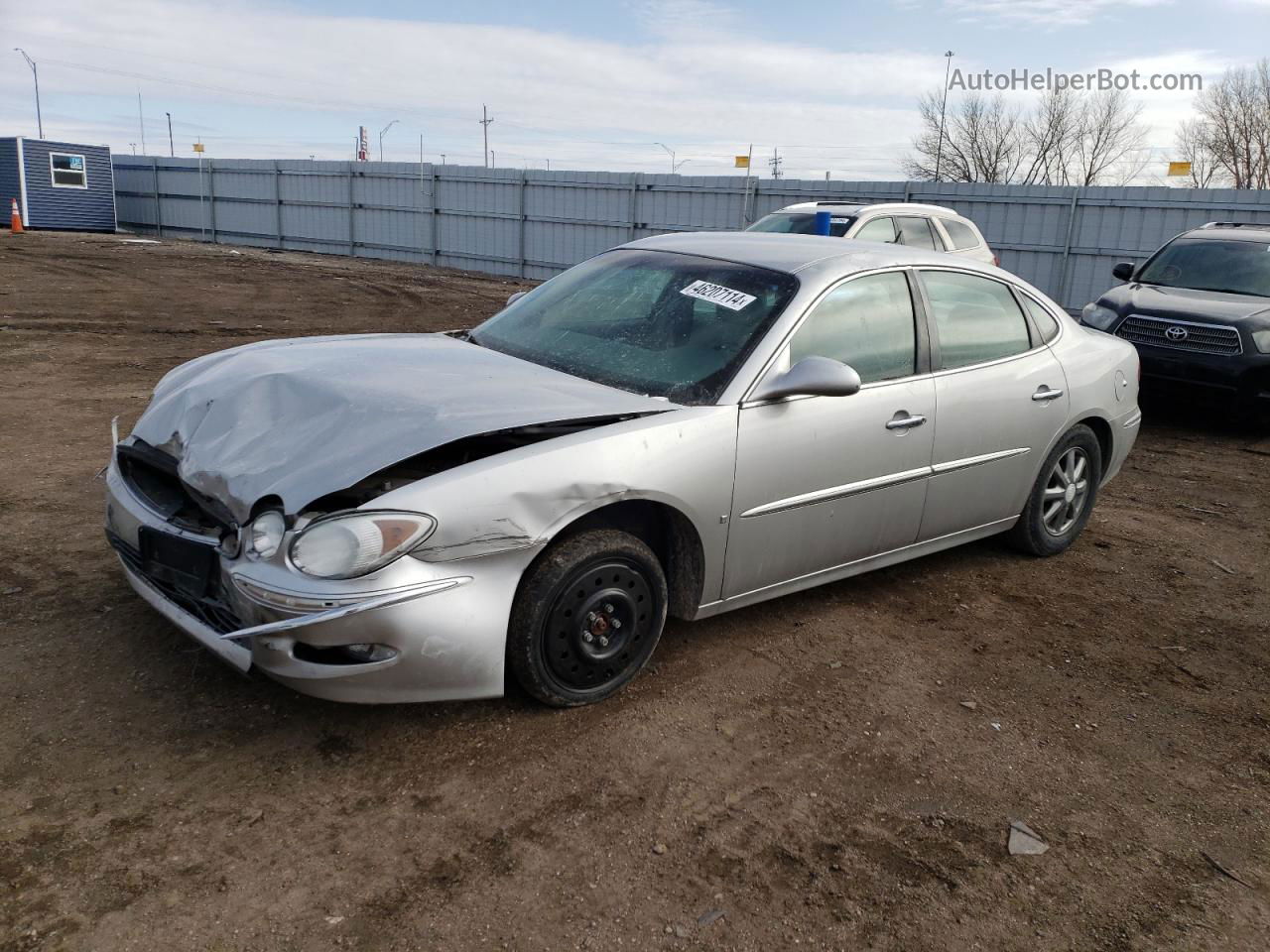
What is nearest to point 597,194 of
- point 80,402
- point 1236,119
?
point 80,402

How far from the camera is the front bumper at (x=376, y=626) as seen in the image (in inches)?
116

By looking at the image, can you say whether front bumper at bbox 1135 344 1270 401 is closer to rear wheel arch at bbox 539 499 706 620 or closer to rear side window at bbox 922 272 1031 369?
rear side window at bbox 922 272 1031 369

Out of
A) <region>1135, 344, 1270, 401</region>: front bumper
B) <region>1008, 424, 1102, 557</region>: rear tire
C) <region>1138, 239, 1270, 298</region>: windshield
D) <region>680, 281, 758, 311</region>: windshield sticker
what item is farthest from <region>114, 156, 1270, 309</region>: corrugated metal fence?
<region>680, 281, 758, 311</region>: windshield sticker

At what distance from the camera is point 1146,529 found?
6.17 m

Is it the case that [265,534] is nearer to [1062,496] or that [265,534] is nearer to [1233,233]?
[1062,496]

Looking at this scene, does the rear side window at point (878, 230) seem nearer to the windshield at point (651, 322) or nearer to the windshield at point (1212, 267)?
the windshield at point (1212, 267)

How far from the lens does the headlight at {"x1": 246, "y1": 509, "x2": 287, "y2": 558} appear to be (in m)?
3.05

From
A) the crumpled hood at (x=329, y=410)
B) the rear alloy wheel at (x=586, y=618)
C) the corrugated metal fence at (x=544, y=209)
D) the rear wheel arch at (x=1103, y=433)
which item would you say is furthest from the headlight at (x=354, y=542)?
the corrugated metal fence at (x=544, y=209)

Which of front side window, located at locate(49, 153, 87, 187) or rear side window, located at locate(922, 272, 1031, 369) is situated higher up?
front side window, located at locate(49, 153, 87, 187)

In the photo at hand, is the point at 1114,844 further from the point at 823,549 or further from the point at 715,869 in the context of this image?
the point at 823,549

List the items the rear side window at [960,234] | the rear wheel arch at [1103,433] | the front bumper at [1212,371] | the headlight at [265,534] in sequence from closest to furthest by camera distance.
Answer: the headlight at [265,534] < the rear wheel arch at [1103,433] < the front bumper at [1212,371] < the rear side window at [960,234]

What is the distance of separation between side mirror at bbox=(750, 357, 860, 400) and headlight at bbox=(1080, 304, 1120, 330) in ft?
21.8

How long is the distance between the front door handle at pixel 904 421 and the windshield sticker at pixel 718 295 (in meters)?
0.77

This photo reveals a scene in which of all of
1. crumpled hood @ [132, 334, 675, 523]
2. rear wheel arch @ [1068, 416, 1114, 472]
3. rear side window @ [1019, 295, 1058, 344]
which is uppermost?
rear side window @ [1019, 295, 1058, 344]
